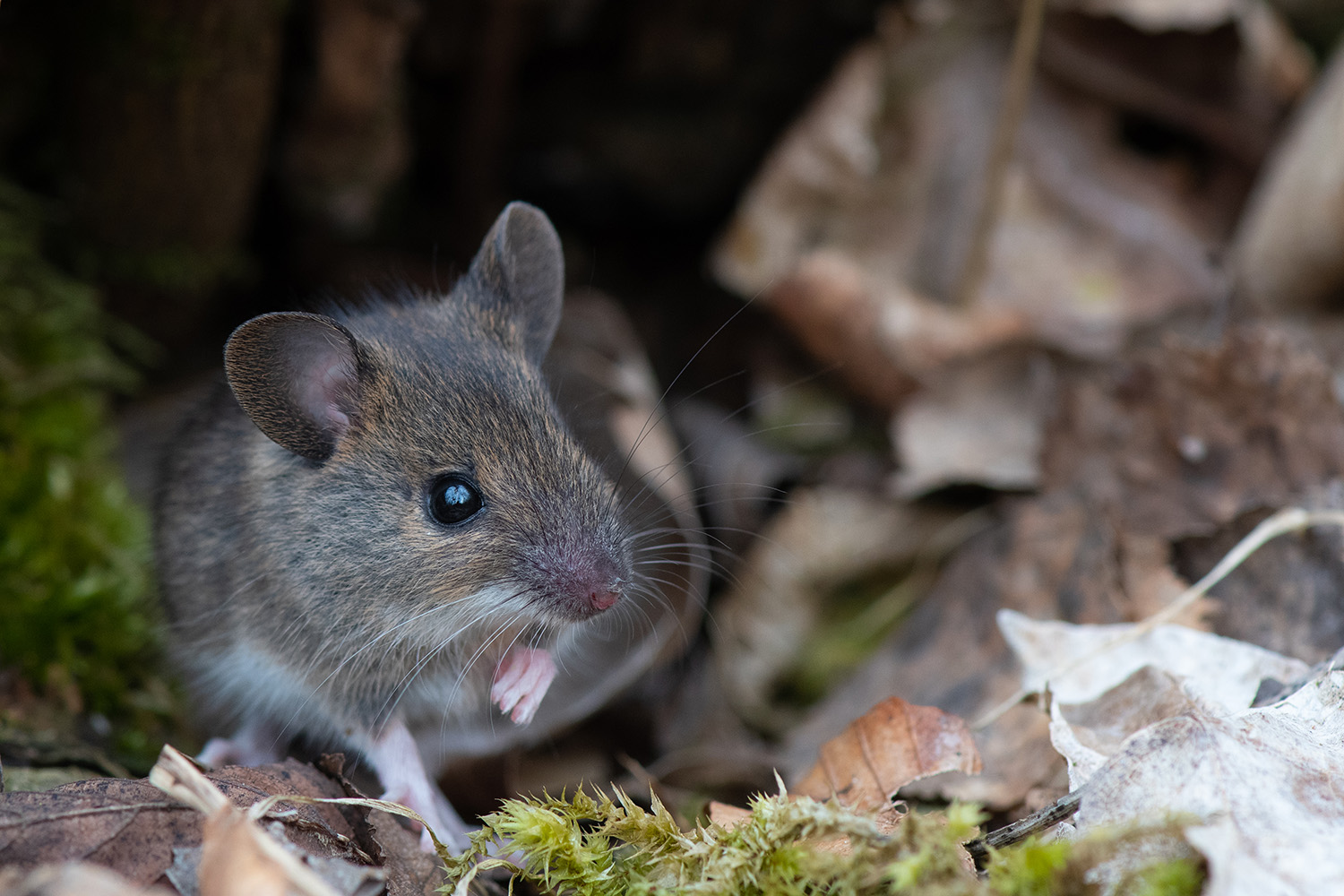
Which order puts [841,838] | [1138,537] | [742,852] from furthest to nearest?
1. [1138,537]
2. [841,838]
3. [742,852]

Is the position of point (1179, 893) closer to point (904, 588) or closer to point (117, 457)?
point (904, 588)

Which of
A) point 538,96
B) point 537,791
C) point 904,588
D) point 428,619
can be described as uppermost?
point 538,96

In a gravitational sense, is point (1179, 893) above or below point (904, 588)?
above

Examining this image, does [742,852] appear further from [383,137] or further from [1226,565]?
[383,137]

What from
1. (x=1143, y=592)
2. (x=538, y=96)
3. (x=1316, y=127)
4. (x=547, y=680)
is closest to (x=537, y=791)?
(x=547, y=680)

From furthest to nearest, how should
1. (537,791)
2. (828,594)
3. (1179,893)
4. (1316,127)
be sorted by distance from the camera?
(828,594) < (1316,127) < (537,791) < (1179,893)

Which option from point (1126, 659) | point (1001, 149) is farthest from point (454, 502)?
point (1001, 149)

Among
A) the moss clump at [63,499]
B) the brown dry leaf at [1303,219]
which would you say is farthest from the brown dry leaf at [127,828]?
the brown dry leaf at [1303,219]
